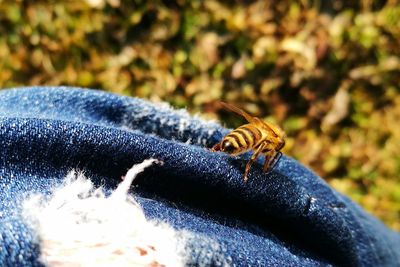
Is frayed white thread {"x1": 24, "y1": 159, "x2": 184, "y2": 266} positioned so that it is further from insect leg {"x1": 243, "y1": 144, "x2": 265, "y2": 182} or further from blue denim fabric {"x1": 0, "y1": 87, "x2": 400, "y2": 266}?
insect leg {"x1": 243, "y1": 144, "x2": 265, "y2": 182}

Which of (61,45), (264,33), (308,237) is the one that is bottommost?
(308,237)

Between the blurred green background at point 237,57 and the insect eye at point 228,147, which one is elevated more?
the blurred green background at point 237,57

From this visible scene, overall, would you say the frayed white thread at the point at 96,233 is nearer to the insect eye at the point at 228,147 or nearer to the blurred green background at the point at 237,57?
the insect eye at the point at 228,147

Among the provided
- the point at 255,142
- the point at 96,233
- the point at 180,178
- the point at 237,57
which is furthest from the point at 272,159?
the point at 237,57

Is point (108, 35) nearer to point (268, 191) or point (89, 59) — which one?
point (89, 59)

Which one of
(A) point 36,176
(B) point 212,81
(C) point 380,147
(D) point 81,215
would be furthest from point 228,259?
(C) point 380,147

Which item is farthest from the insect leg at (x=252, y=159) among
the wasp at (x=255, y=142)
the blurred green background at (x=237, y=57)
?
the blurred green background at (x=237, y=57)
